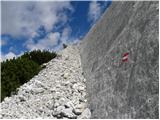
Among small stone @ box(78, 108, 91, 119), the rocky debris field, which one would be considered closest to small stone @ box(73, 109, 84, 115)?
the rocky debris field

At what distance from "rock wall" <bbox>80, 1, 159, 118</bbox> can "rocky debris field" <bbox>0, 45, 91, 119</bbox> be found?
0.50 m

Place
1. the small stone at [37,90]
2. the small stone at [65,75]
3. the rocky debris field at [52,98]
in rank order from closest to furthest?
the rocky debris field at [52,98] < the small stone at [37,90] < the small stone at [65,75]

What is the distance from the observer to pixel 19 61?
1499 cm

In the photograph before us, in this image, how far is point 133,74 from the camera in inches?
289

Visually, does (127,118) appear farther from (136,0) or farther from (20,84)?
(20,84)

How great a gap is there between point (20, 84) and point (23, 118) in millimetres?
4499

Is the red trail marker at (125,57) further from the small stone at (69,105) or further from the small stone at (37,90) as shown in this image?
the small stone at (37,90)

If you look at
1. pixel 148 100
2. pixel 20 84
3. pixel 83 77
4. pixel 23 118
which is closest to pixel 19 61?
pixel 20 84

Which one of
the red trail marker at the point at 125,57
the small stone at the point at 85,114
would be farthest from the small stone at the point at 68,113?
the red trail marker at the point at 125,57

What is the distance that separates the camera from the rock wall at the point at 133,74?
21.1 feet

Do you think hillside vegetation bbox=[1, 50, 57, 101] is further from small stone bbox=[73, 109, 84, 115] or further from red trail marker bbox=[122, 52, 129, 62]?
red trail marker bbox=[122, 52, 129, 62]

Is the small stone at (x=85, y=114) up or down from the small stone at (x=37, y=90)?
down

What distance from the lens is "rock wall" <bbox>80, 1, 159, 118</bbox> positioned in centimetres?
644

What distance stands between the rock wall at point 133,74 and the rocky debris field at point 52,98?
1.65 feet
